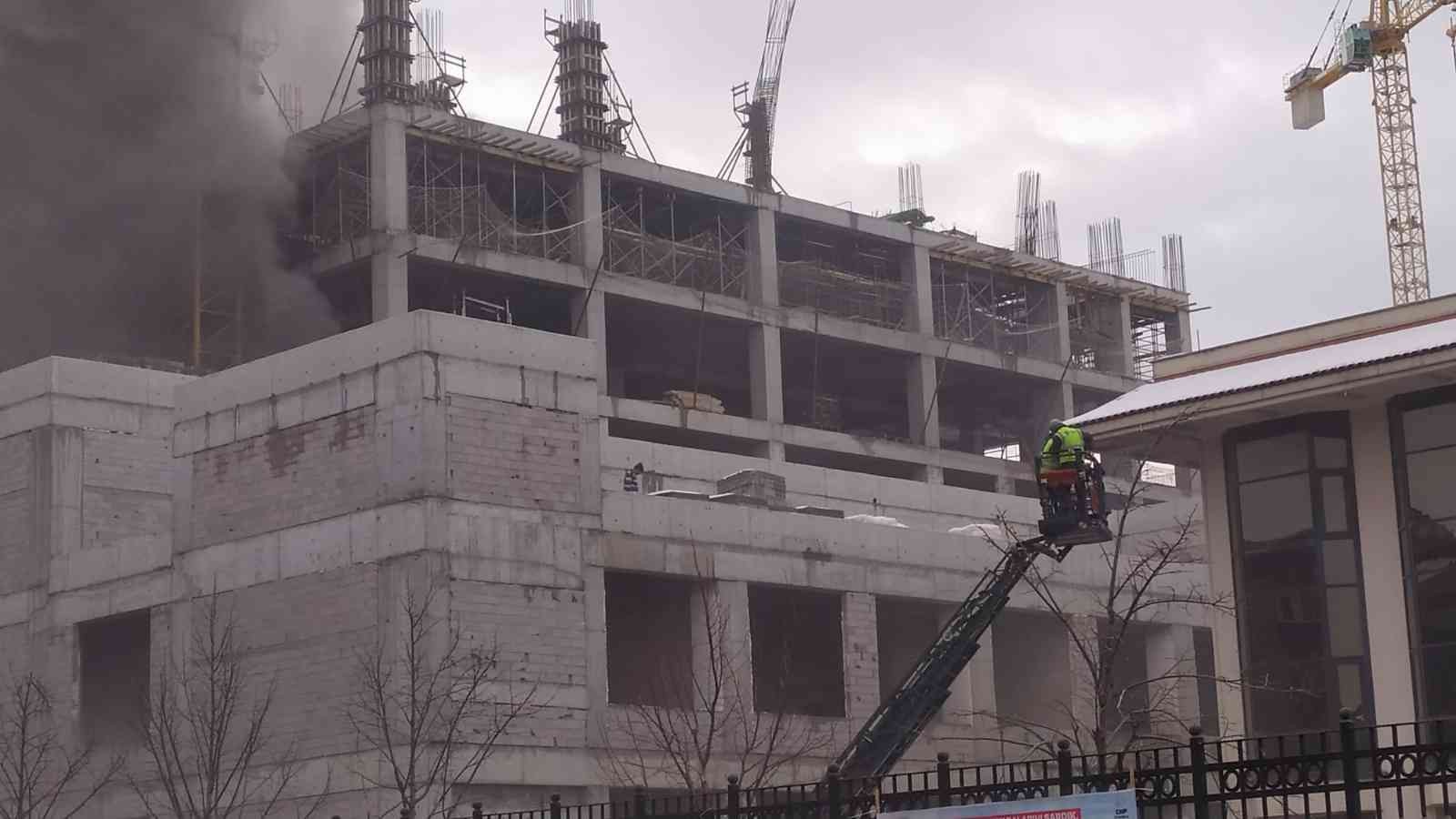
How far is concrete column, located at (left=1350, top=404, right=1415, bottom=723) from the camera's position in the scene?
Result: 30.1 m

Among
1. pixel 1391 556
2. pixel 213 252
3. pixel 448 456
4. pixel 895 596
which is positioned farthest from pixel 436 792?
pixel 213 252

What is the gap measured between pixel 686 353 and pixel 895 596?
102ft

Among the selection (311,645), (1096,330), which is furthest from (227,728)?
(1096,330)

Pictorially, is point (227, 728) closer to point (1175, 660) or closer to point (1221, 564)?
point (1221, 564)

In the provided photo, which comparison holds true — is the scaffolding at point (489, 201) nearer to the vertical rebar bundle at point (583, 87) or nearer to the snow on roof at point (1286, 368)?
the vertical rebar bundle at point (583, 87)

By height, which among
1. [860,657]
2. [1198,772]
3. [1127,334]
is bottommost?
[1198,772]

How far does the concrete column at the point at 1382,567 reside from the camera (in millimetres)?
30078

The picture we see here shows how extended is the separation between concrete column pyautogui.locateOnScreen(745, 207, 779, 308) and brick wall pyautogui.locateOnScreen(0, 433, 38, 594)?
1221 inches

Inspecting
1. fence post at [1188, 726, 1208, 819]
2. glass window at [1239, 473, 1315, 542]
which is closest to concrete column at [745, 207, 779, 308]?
glass window at [1239, 473, 1315, 542]

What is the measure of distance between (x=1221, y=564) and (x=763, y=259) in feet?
153

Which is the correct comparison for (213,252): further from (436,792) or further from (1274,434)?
(1274,434)

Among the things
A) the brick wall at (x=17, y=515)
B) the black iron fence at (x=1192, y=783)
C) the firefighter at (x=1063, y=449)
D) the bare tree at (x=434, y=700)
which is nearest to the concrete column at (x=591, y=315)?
the brick wall at (x=17, y=515)

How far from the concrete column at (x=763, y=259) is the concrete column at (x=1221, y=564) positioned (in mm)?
45284

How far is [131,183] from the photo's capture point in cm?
6806
